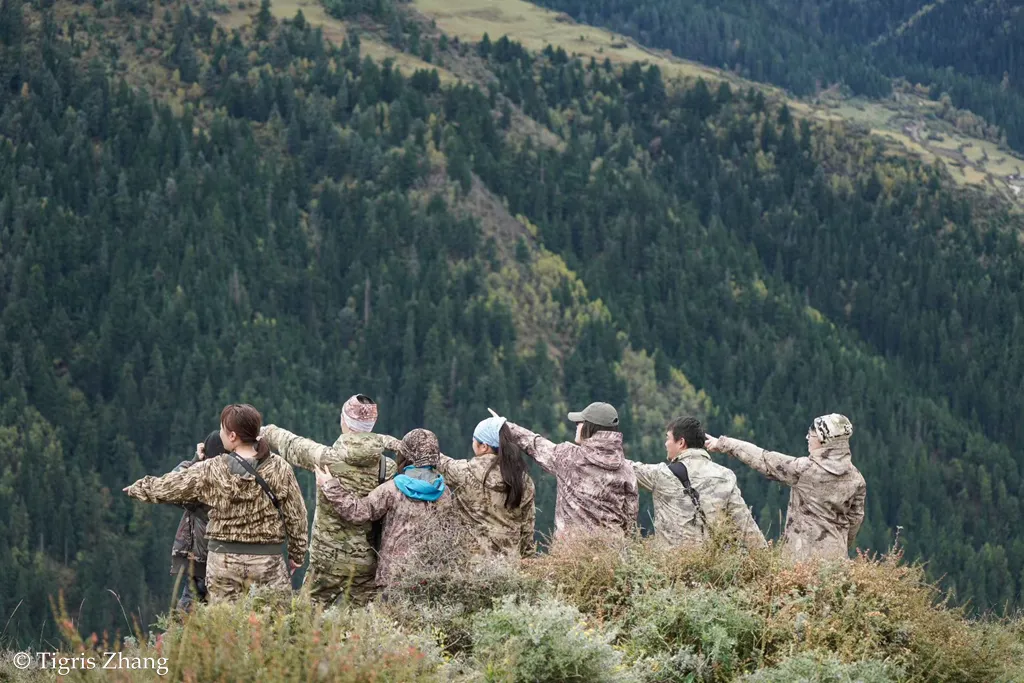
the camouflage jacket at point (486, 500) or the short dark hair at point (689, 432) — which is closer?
the camouflage jacket at point (486, 500)

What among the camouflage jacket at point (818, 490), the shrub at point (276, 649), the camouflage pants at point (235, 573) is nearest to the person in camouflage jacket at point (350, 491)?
the camouflage pants at point (235, 573)

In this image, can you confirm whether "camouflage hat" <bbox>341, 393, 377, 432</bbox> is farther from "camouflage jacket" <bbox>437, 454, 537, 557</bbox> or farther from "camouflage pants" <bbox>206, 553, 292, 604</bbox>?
"camouflage pants" <bbox>206, 553, 292, 604</bbox>

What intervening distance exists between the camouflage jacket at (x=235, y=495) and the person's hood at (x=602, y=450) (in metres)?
2.72

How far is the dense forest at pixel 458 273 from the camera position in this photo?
14462cm

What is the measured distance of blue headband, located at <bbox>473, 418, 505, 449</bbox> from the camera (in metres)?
12.3

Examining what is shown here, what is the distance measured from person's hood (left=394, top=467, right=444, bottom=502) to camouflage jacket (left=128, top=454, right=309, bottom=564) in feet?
2.81

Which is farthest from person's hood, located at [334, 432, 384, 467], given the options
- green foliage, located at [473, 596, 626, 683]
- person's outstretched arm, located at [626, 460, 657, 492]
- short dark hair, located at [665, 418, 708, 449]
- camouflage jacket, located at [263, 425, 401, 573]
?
short dark hair, located at [665, 418, 708, 449]

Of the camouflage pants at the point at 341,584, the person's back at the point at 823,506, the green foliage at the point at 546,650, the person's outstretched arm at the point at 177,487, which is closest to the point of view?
the green foliage at the point at 546,650

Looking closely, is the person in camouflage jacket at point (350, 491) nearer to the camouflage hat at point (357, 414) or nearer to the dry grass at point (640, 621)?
the camouflage hat at point (357, 414)

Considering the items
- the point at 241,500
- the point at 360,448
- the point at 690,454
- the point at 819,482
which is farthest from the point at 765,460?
the point at 241,500

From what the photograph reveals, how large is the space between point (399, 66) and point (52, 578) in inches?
3293

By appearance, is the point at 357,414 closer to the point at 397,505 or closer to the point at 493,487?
the point at 397,505

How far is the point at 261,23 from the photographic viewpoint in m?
180

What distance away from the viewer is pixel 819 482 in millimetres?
13078
